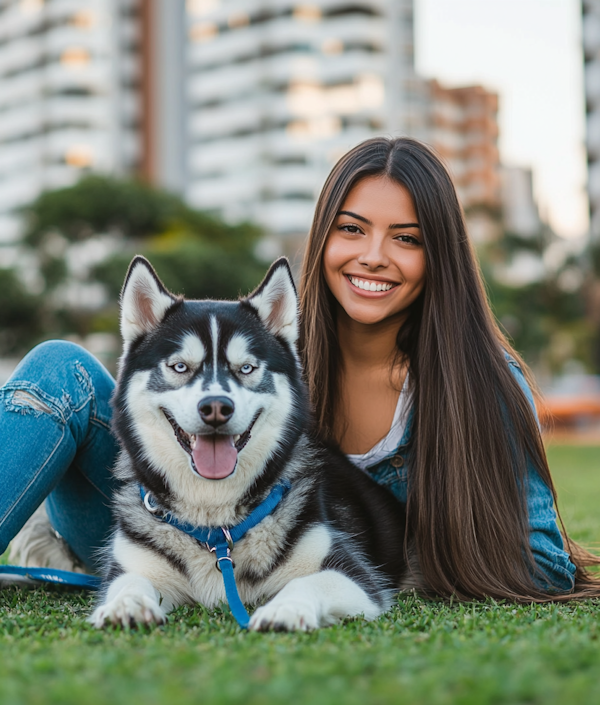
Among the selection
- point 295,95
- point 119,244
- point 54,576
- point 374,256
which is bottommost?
point 54,576

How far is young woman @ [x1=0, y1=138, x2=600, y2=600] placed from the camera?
296 centimetres

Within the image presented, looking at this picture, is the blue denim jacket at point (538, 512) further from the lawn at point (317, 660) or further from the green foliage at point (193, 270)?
the green foliage at point (193, 270)

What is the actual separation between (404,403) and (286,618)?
1387mm

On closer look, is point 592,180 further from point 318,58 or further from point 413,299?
point 413,299

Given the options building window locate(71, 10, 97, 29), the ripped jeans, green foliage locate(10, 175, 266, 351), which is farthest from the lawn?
building window locate(71, 10, 97, 29)

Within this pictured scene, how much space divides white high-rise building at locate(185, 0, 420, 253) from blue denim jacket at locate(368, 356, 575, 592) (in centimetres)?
4895

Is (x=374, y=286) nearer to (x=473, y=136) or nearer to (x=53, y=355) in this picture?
(x=53, y=355)

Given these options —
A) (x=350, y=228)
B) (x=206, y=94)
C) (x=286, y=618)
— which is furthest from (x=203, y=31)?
(x=286, y=618)

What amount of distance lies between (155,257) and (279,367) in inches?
808

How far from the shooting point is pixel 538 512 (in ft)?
10.6

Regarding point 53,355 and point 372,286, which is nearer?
point 53,355

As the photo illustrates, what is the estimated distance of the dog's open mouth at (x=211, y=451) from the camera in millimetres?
2645

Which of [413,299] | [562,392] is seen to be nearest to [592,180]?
[562,392]

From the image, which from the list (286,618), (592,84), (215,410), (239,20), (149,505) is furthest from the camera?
(239,20)
